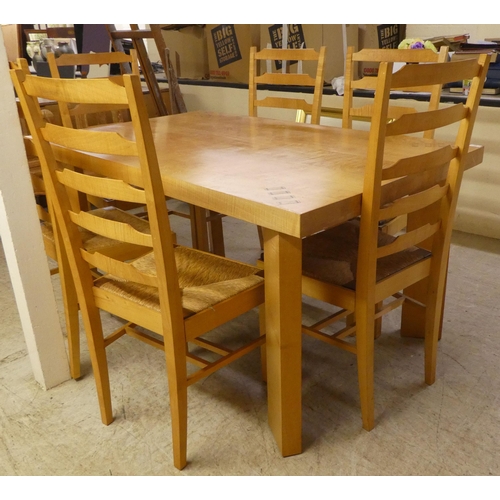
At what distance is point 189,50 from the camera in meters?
4.11

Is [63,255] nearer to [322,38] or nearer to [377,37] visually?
[322,38]

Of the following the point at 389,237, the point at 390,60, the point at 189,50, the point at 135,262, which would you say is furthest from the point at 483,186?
the point at 189,50

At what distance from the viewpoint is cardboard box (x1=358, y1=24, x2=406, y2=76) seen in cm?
345

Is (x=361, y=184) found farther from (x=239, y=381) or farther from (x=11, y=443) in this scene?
(x=11, y=443)

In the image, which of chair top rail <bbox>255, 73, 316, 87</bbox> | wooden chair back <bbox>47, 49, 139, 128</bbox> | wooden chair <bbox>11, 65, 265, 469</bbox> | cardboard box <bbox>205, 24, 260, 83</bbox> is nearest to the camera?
wooden chair <bbox>11, 65, 265, 469</bbox>

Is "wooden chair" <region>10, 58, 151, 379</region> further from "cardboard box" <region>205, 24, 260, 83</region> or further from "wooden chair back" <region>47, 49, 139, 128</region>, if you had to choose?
"cardboard box" <region>205, 24, 260, 83</region>

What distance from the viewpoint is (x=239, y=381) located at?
1897 mm

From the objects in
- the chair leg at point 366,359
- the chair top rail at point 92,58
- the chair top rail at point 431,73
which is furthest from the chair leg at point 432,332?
the chair top rail at point 92,58

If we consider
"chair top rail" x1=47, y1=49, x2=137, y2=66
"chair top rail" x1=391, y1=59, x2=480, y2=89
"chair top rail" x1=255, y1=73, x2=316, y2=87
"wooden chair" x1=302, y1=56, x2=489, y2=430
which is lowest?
"wooden chair" x1=302, y1=56, x2=489, y2=430

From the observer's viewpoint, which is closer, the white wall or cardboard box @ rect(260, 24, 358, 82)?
the white wall

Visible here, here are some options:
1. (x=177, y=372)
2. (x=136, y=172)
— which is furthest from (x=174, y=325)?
(x=136, y=172)

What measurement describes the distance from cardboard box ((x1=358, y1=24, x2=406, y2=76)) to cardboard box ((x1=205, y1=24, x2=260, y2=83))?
725 millimetres

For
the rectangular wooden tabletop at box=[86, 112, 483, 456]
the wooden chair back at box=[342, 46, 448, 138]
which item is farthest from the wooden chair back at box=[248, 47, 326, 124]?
the rectangular wooden tabletop at box=[86, 112, 483, 456]
